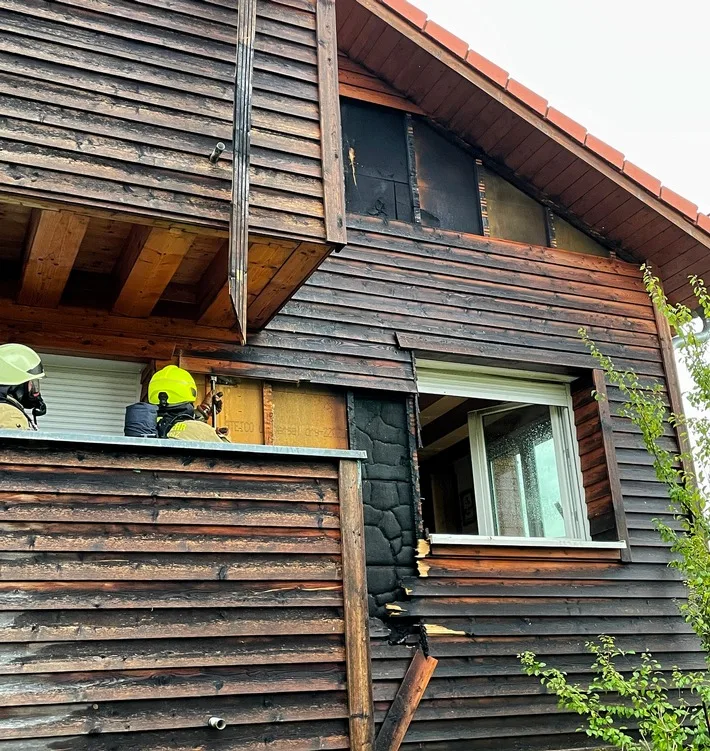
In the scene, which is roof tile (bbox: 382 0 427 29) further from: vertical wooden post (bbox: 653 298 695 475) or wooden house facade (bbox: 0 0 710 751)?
vertical wooden post (bbox: 653 298 695 475)

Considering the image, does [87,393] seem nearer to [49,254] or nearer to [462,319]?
[49,254]

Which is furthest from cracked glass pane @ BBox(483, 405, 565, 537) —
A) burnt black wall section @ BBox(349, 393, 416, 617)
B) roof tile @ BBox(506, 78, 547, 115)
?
roof tile @ BBox(506, 78, 547, 115)

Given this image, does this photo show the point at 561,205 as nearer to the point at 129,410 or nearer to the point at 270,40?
the point at 270,40

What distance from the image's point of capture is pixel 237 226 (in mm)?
6418

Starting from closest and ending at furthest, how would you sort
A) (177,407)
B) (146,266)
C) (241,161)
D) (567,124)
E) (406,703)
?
(177,407) → (241,161) → (146,266) → (406,703) → (567,124)

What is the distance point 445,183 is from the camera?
9359 mm

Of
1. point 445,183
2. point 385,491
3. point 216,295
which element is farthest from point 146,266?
point 445,183

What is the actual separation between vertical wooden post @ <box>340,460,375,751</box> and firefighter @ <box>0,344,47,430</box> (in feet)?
6.39

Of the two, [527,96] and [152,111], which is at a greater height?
[527,96]

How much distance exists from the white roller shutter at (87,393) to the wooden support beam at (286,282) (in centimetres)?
98

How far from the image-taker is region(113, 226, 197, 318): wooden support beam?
21.5ft

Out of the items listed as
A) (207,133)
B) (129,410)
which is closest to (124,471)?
(129,410)

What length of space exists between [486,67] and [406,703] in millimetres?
5406

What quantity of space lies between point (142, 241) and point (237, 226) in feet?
2.20
